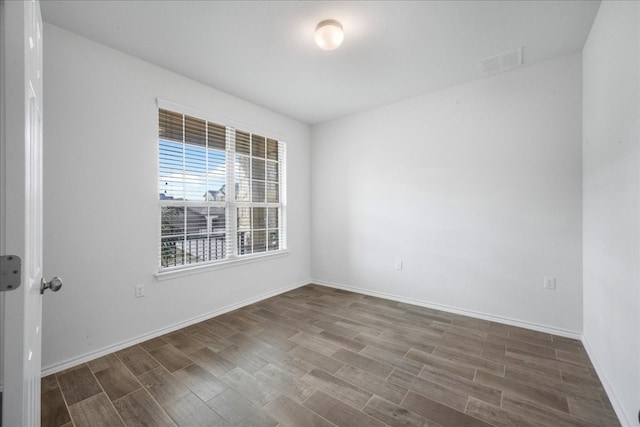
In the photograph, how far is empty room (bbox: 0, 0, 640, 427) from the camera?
1.64 meters

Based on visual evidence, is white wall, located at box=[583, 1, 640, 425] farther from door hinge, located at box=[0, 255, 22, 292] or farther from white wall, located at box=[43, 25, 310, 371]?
white wall, located at box=[43, 25, 310, 371]

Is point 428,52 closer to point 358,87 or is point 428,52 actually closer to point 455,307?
point 358,87

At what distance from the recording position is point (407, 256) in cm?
366

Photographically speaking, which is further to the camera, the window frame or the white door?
the window frame

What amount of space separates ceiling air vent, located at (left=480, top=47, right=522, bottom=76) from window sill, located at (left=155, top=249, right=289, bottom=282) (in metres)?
3.38

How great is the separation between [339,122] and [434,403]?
3.75m

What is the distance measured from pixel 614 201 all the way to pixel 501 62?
173cm

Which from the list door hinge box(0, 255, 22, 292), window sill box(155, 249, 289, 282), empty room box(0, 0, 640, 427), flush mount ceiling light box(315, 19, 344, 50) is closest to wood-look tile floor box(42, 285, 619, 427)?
empty room box(0, 0, 640, 427)

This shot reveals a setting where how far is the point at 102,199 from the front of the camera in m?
2.38

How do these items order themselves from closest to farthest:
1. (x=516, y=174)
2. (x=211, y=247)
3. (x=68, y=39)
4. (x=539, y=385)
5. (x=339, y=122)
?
(x=539, y=385), (x=68, y=39), (x=516, y=174), (x=211, y=247), (x=339, y=122)

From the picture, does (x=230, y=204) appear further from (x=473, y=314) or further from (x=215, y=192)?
(x=473, y=314)

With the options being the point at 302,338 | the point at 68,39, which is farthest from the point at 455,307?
the point at 68,39

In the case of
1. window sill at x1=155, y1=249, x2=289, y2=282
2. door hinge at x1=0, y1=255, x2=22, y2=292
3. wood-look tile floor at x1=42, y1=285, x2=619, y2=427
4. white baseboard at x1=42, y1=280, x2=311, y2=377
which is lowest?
wood-look tile floor at x1=42, y1=285, x2=619, y2=427

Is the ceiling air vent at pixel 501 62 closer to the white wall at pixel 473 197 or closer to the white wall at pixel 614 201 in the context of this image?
the white wall at pixel 473 197
